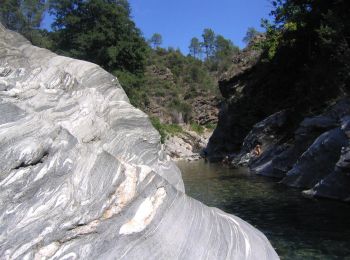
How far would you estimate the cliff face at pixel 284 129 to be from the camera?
57.0 ft

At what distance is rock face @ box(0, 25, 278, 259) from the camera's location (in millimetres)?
6711

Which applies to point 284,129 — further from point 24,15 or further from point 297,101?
point 24,15

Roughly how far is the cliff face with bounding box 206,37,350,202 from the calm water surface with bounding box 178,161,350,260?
3.81ft

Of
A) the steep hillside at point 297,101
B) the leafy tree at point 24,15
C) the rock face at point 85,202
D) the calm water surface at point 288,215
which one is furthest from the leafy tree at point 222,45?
the rock face at point 85,202

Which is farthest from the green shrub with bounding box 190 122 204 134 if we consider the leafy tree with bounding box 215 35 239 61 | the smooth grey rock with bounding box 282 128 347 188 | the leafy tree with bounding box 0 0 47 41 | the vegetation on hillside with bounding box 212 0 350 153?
the smooth grey rock with bounding box 282 128 347 188

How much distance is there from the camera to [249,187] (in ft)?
69.5

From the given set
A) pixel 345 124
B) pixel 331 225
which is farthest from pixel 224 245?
pixel 345 124

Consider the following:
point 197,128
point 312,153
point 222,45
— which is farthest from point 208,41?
point 312,153

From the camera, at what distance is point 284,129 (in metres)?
30.2

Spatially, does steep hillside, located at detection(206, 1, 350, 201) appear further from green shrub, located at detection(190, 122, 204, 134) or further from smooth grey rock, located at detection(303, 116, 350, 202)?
green shrub, located at detection(190, 122, 204, 134)

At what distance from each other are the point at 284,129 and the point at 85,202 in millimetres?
24610

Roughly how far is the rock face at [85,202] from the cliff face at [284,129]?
8368 mm

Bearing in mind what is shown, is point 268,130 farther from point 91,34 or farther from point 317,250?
point 317,250

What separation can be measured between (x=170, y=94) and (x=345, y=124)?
76.9 meters
